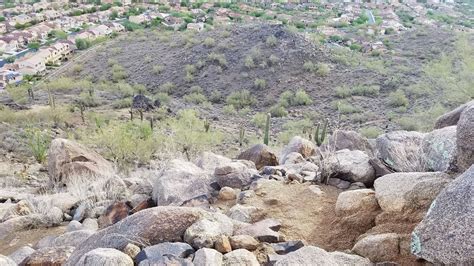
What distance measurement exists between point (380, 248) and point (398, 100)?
77.8 ft

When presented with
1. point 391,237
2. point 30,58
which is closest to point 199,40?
point 30,58

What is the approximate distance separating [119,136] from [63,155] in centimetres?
457

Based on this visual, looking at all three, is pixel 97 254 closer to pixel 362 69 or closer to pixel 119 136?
pixel 119 136

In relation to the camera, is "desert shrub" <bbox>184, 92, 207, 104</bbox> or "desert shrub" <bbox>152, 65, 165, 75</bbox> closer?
"desert shrub" <bbox>184, 92, 207, 104</bbox>

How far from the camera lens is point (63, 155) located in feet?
33.8

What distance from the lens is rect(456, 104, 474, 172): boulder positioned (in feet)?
13.9

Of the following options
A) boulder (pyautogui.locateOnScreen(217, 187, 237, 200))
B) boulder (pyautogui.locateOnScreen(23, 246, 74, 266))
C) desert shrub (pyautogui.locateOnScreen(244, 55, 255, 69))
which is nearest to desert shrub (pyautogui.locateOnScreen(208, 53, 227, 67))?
desert shrub (pyautogui.locateOnScreen(244, 55, 255, 69))

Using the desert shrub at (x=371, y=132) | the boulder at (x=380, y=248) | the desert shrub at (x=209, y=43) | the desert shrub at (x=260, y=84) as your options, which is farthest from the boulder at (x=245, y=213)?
the desert shrub at (x=209, y=43)

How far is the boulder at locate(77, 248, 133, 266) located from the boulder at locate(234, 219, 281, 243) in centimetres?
116

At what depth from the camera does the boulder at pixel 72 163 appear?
9852mm

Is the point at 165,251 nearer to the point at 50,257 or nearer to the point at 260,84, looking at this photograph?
the point at 50,257

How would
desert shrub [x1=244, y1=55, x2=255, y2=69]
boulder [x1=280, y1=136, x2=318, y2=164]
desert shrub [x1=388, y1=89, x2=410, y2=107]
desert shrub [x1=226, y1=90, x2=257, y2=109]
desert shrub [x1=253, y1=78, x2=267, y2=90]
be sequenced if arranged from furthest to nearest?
1. desert shrub [x1=244, y1=55, x2=255, y2=69]
2. desert shrub [x1=253, y1=78, x2=267, y2=90]
3. desert shrub [x1=226, y1=90, x2=257, y2=109]
4. desert shrub [x1=388, y1=89, x2=410, y2=107]
5. boulder [x1=280, y1=136, x2=318, y2=164]

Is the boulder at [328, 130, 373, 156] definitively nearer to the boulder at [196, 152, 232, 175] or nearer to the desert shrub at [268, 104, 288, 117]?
the boulder at [196, 152, 232, 175]

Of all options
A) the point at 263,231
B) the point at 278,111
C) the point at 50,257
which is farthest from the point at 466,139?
the point at 278,111
